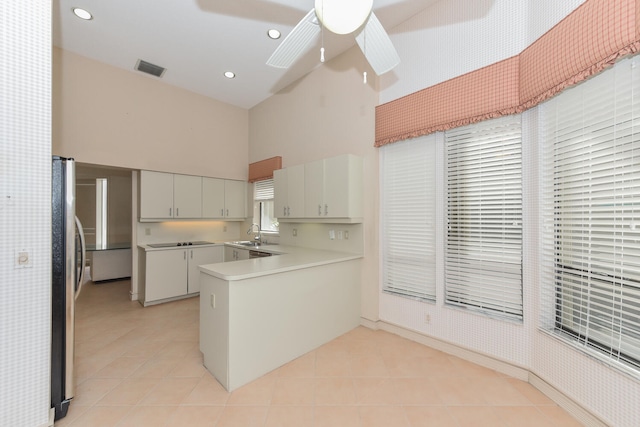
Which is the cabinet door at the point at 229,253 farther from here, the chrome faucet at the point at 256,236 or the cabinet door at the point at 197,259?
the chrome faucet at the point at 256,236

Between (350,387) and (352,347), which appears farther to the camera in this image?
(352,347)

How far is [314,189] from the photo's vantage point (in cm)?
337

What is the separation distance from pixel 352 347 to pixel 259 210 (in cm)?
318

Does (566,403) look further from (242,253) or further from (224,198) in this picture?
(224,198)

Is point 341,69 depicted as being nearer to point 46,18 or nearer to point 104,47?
point 46,18

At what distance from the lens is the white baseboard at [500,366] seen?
1.71 m

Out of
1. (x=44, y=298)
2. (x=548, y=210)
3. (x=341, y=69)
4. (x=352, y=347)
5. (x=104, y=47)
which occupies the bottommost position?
(x=352, y=347)

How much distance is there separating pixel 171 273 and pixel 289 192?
2.23 meters

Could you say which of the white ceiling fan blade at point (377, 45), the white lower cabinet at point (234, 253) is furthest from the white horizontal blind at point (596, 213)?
the white lower cabinet at point (234, 253)

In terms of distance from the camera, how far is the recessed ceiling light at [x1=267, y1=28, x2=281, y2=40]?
2.95 meters

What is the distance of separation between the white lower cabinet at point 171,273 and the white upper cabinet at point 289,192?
5.34ft

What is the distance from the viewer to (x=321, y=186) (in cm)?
329

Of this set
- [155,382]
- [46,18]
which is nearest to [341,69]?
[46,18]

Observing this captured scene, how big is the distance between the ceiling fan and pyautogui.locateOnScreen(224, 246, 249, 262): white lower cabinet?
2.81m
